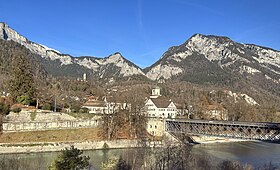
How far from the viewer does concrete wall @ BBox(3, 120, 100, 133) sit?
60250 mm

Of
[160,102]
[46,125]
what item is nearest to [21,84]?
[46,125]

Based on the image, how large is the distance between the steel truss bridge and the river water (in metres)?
3.53

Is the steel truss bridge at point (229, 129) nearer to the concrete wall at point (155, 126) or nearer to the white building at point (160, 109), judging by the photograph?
the concrete wall at point (155, 126)

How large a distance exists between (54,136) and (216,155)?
30.1 metres

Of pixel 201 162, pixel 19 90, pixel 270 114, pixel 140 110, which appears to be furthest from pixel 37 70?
pixel 201 162

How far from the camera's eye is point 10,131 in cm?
5972

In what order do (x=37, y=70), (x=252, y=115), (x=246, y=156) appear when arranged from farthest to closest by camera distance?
(x=37, y=70), (x=252, y=115), (x=246, y=156)

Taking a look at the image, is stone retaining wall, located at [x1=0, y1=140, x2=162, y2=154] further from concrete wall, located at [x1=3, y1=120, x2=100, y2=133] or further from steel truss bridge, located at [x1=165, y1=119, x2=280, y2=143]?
steel truss bridge, located at [x1=165, y1=119, x2=280, y2=143]

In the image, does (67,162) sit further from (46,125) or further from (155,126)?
(155,126)

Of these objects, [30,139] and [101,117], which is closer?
[30,139]

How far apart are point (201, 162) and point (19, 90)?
4682 centimetres

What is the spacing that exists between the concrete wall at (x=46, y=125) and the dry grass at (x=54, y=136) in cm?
140

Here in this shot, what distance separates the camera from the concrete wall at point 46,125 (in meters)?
60.2

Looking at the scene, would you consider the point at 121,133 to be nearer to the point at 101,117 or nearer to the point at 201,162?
the point at 101,117
